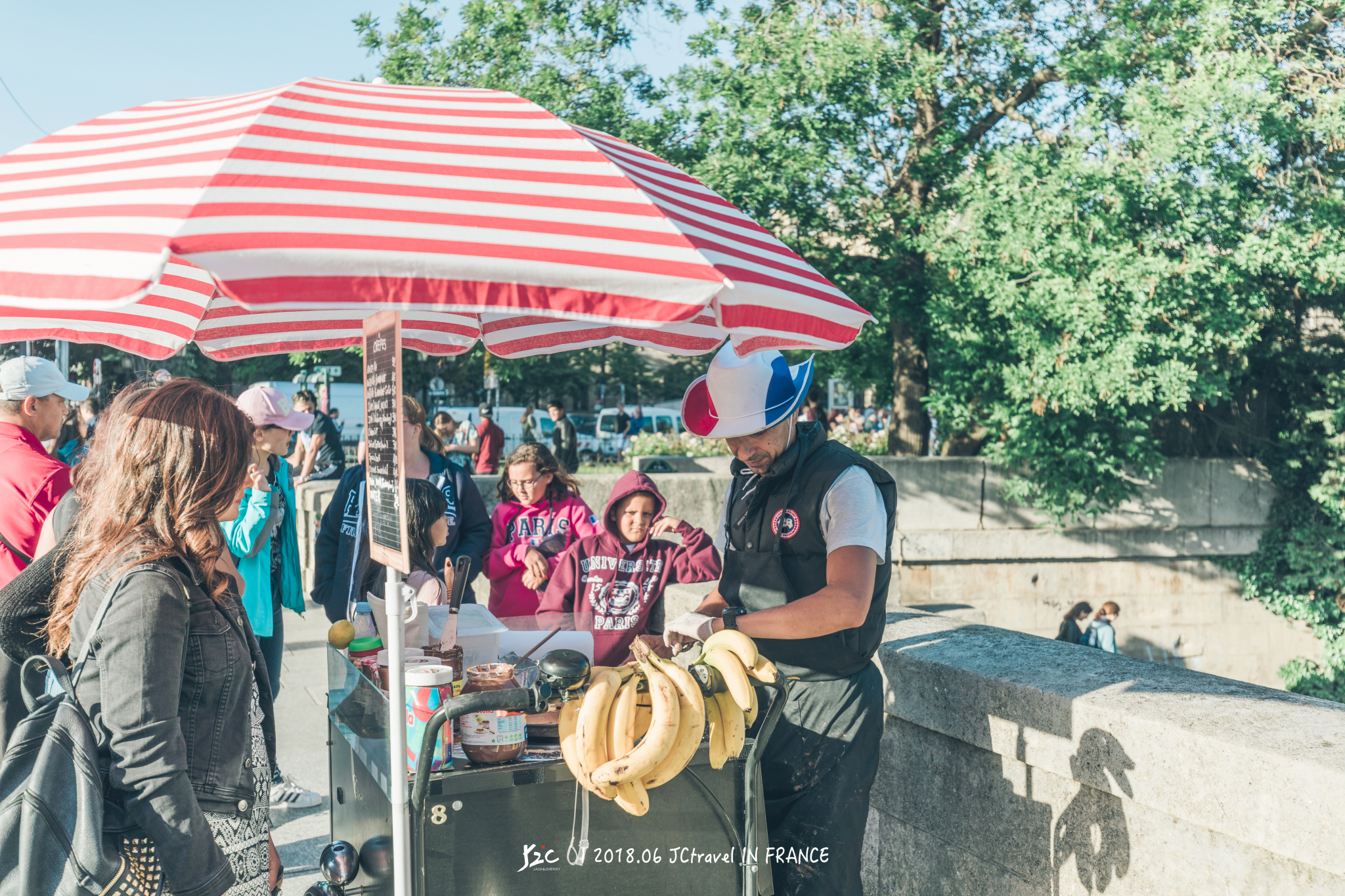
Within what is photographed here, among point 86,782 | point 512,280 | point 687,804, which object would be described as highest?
point 512,280

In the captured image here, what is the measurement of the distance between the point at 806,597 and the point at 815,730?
18.1 inches

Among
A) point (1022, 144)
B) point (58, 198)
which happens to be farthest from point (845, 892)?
point (1022, 144)

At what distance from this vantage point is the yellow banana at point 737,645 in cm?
236

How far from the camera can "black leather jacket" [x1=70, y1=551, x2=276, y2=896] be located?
1.92 m

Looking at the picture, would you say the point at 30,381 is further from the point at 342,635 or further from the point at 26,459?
the point at 342,635

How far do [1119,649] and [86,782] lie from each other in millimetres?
12313

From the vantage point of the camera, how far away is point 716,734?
2400 mm

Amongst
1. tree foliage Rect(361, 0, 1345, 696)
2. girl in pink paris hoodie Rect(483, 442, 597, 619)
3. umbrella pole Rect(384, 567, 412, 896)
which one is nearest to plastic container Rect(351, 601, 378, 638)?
umbrella pole Rect(384, 567, 412, 896)

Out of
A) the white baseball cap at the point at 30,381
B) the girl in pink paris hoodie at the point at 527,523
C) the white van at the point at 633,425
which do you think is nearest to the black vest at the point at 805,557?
the girl in pink paris hoodie at the point at 527,523

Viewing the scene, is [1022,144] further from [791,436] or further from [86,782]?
[86,782]

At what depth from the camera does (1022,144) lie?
10086mm

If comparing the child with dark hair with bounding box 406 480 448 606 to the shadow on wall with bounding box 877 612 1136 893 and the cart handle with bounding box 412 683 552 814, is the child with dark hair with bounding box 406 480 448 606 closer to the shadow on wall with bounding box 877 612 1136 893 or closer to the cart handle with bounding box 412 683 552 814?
the cart handle with bounding box 412 683 552 814

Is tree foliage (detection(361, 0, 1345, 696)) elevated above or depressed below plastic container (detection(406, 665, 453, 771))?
above

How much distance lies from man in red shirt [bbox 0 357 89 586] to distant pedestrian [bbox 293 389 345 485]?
313 inches
